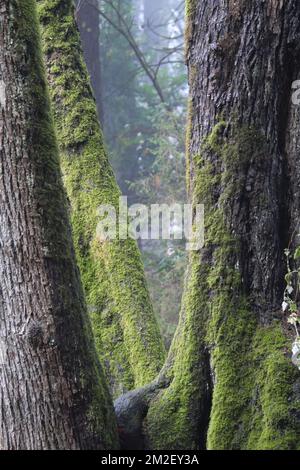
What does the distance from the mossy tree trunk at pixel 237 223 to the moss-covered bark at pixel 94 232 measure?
107 cm

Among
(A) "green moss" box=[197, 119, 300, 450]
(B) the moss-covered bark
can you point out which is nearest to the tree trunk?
(B) the moss-covered bark

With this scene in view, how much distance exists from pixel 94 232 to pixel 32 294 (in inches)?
80.2

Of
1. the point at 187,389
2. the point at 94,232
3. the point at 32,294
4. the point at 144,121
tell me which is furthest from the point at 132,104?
the point at 32,294

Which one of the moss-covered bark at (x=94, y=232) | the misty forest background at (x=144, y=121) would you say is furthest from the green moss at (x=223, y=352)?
the misty forest background at (x=144, y=121)

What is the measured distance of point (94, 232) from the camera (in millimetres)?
5082

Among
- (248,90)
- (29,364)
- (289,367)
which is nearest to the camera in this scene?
(29,364)

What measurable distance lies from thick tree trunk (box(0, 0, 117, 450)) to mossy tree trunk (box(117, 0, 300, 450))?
1.83 ft

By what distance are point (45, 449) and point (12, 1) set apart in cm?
206

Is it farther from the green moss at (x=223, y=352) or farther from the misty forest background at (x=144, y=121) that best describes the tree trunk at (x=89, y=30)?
the green moss at (x=223, y=352)

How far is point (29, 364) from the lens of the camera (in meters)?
3.04

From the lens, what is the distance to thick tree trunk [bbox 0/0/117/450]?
9.95 feet

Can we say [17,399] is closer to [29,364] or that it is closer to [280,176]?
[29,364]

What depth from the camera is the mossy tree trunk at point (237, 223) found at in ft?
11.2

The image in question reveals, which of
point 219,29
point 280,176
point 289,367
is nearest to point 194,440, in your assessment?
point 289,367
